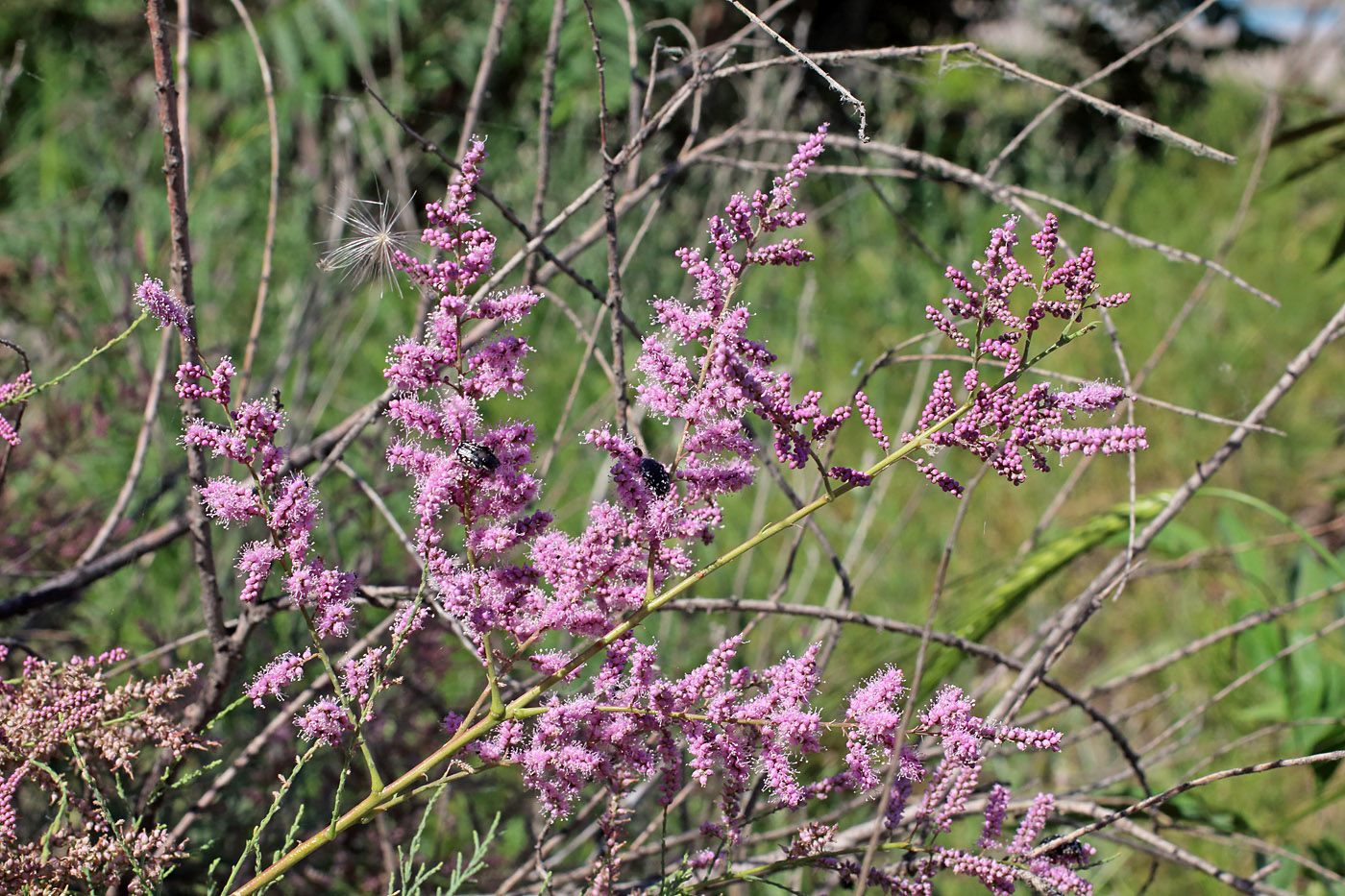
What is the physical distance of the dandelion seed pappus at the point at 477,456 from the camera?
2.85ft

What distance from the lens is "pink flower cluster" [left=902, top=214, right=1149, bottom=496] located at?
86 cm

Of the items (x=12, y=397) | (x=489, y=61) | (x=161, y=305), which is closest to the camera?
(x=161, y=305)

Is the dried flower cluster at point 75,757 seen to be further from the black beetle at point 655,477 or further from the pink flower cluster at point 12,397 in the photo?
the black beetle at point 655,477

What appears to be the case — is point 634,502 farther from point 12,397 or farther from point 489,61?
point 489,61

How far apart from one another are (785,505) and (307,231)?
2.10 m

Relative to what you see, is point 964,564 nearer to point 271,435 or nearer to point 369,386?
point 369,386

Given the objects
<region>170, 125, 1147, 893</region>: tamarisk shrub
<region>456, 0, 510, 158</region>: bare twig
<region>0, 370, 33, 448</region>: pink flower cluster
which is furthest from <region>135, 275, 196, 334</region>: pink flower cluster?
<region>456, 0, 510, 158</region>: bare twig

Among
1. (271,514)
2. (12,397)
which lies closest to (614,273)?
(271,514)

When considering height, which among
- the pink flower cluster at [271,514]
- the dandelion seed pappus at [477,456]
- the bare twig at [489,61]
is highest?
the bare twig at [489,61]

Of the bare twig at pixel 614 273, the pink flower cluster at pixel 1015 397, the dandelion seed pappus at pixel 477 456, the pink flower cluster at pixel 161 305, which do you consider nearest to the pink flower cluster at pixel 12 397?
the pink flower cluster at pixel 161 305

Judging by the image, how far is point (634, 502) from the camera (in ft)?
3.01

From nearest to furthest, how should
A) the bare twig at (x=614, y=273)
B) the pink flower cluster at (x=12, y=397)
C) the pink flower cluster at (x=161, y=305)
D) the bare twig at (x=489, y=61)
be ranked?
the pink flower cluster at (x=161, y=305) → the pink flower cluster at (x=12, y=397) → the bare twig at (x=614, y=273) → the bare twig at (x=489, y=61)

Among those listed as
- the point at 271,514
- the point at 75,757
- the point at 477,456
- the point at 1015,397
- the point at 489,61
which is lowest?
the point at 75,757

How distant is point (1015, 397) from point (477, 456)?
0.49 metres
